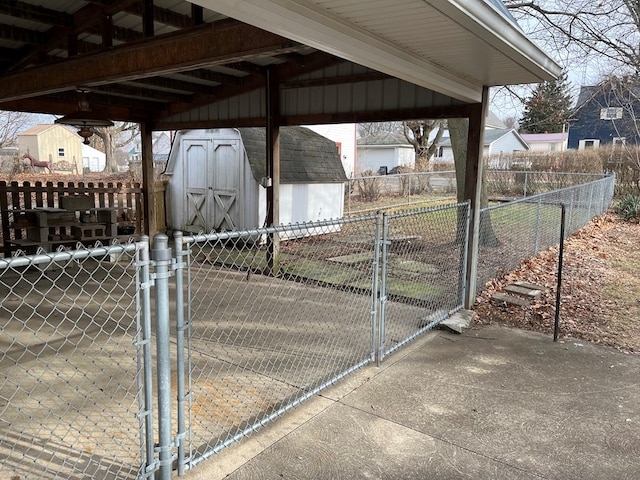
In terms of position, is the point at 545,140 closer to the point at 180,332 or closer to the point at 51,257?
the point at 180,332

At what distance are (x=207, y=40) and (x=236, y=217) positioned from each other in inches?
276

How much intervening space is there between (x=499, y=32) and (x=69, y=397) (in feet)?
14.1

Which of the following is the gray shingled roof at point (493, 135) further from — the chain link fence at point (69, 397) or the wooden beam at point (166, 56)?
the chain link fence at point (69, 397)

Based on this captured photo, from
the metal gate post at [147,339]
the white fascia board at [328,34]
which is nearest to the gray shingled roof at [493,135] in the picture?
the white fascia board at [328,34]

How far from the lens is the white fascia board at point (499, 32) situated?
3127 mm

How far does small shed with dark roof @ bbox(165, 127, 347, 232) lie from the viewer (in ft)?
34.9

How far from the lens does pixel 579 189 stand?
38.6ft

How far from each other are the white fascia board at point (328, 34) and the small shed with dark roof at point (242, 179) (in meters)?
6.19

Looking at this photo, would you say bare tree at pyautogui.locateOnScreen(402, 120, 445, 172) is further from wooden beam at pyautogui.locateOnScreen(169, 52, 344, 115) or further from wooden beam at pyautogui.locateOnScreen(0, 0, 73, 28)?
wooden beam at pyautogui.locateOnScreen(0, 0, 73, 28)

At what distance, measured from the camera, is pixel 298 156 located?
39.4ft

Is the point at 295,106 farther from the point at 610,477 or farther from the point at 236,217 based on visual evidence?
the point at 610,477

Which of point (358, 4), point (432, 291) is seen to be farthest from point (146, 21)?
point (432, 291)

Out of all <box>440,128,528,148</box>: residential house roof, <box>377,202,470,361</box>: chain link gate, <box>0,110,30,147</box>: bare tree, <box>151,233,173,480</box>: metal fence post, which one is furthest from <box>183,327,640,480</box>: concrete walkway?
<box>440,128,528,148</box>: residential house roof

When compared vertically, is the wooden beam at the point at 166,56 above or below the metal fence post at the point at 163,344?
above
